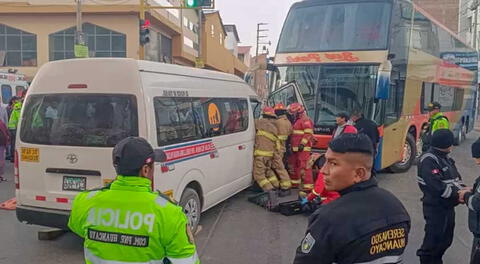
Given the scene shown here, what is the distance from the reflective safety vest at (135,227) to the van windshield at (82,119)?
2.62m

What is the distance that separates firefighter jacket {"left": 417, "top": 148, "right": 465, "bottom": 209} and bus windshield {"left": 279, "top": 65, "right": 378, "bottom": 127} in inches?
190

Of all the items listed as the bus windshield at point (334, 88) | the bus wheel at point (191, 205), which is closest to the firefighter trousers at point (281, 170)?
the bus windshield at point (334, 88)

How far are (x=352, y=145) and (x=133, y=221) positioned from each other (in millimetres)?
1101

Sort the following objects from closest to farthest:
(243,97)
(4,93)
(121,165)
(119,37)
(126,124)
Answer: (121,165) < (126,124) < (243,97) < (4,93) < (119,37)

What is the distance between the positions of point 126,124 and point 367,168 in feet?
11.2

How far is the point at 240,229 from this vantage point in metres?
6.29

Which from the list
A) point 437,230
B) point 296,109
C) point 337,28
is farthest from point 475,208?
point 337,28

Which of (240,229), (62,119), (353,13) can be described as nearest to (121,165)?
(62,119)

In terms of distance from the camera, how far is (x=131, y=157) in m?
2.21

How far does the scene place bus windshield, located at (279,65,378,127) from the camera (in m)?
9.19

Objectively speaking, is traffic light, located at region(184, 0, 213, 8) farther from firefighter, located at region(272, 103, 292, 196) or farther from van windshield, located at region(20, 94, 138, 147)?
van windshield, located at region(20, 94, 138, 147)

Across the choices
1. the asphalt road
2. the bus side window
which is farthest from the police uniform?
the bus side window

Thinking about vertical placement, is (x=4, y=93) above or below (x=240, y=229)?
above

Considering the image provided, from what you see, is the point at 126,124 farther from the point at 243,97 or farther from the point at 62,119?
the point at 243,97
